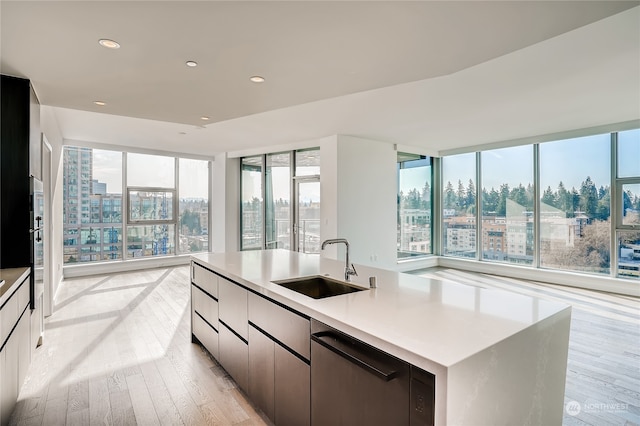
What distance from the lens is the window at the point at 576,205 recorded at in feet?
17.8

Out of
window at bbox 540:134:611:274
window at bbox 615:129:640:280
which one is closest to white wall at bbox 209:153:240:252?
window at bbox 540:134:611:274

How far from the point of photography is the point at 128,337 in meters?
3.46

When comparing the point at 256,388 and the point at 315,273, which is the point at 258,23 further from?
the point at 256,388

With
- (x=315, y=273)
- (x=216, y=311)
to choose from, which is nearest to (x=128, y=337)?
(x=216, y=311)

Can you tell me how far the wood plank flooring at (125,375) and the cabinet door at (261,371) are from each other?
17cm

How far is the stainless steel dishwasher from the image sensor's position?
1162 millimetres

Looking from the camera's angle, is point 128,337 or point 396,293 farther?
point 128,337

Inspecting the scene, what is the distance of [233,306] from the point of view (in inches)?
95.7

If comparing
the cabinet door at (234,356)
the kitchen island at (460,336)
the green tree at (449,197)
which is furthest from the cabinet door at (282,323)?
the green tree at (449,197)

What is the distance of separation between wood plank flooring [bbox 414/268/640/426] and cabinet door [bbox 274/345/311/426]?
1.78 m

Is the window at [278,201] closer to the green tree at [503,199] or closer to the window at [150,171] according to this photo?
the window at [150,171]

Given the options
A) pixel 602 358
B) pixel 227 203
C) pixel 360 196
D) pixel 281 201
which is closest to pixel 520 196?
pixel 360 196

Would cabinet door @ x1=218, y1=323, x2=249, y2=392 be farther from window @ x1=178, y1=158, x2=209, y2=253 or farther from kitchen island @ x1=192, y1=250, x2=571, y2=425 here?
window @ x1=178, y1=158, x2=209, y2=253

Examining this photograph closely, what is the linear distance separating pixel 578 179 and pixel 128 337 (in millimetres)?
7152
